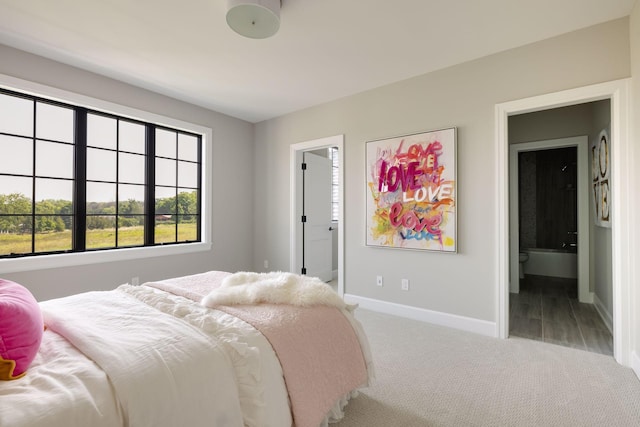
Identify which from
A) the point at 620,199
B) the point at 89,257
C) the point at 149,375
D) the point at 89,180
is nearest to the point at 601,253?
the point at 620,199

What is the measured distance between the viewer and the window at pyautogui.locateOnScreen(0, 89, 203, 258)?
9.38ft

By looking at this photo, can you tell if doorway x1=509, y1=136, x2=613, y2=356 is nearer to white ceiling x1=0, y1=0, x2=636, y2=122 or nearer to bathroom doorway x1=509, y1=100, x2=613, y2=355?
bathroom doorway x1=509, y1=100, x2=613, y2=355

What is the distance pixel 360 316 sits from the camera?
347 centimetres

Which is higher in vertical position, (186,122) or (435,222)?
(186,122)

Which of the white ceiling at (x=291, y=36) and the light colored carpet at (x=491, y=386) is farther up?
the white ceiling at (x=291, y=36)

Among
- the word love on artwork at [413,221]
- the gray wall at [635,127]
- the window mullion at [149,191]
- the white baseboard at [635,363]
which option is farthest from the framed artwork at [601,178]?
the window mullion at [149,191]

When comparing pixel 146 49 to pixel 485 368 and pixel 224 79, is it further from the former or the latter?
pixel 485 368

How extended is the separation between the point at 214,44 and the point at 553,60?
9.47 ft

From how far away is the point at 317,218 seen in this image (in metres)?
4.92

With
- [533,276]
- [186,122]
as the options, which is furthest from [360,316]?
[533,276]

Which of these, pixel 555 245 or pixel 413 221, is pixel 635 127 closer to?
pixel 413 221

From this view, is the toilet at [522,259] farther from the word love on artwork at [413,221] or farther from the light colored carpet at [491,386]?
the word love on artwork at [413,221]

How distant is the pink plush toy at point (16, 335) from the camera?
104 cm

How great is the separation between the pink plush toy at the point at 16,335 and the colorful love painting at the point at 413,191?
2963 millimetres
